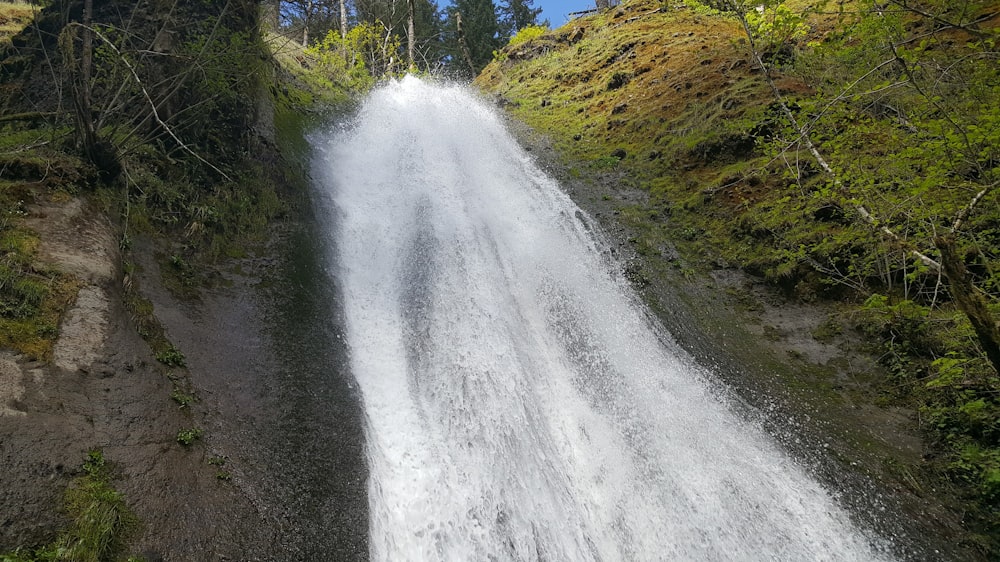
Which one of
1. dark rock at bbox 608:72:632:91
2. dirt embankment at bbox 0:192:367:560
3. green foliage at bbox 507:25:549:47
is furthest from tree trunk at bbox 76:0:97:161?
green foliage at bbox 507:25:549:47

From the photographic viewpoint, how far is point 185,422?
5109 mm

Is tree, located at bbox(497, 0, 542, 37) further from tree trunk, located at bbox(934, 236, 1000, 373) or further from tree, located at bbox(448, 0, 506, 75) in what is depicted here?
tree trunk, located at bbox(934, 236, 1000, 373)

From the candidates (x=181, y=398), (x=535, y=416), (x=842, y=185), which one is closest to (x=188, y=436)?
(x=181, y=398)

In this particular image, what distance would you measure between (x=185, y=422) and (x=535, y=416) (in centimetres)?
427

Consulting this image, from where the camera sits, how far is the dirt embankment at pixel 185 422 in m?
3.99

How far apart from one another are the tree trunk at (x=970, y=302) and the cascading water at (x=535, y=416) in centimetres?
281

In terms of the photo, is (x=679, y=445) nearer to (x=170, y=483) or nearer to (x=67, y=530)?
(x=170, y=483)

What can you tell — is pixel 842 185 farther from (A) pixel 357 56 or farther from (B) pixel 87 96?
(A) pixel 357 56

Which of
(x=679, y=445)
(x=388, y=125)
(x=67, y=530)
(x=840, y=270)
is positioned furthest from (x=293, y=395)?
(x=388, y=125)

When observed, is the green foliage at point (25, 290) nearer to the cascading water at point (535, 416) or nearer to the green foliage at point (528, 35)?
the cascading water at point (535, 416)

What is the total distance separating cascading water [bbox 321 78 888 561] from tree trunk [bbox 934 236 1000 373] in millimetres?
2812

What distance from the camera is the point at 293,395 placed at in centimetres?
625

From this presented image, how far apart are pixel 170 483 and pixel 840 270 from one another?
10049 millimetres

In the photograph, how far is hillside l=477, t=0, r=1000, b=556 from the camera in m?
5.06
